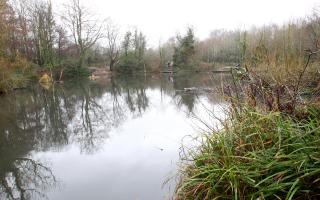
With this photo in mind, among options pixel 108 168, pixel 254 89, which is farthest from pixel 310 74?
pixel 108 168

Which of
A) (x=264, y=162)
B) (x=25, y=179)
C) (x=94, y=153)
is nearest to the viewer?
(x=264, y=162)

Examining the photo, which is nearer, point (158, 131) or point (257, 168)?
point (257, 168)

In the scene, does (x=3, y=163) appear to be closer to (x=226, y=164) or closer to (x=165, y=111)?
(x=226, y=164)

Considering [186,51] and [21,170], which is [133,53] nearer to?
[186,51]

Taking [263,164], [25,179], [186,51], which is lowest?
[25,179]

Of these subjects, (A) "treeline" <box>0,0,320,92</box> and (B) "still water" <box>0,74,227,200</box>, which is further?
(A) "treeline" <box>0,0,320,92</box>

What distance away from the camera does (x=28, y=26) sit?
2992cm

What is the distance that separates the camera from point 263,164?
79.1 inches

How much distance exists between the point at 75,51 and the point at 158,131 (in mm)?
29749

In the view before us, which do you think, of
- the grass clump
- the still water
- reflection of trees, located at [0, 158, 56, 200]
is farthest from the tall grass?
reflection of trees, located at [0, 158, 56, 200]

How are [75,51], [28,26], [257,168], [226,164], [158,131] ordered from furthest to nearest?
[75,51] → [28,26] → [158,131] → [226,164] → [257,168]

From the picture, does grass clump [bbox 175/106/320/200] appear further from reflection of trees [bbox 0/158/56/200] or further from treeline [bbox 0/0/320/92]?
treeline [bbox 0/0/320/92]

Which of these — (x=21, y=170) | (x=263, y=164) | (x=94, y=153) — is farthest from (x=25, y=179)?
(x=263, y=164)

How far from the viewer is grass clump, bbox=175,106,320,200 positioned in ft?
5.92
